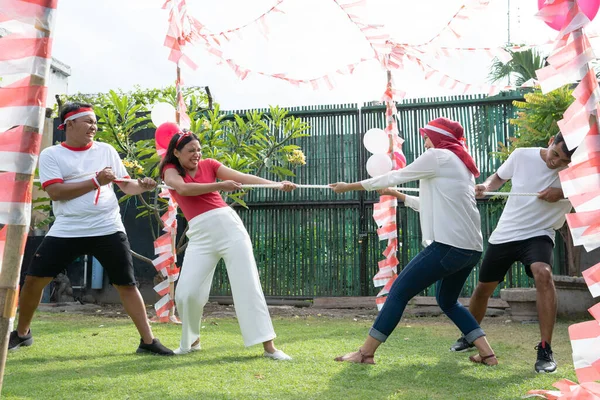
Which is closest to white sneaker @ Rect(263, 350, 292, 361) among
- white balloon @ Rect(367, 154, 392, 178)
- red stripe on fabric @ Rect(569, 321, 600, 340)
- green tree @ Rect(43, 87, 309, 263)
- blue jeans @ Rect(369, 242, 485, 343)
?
blue jeans @ Rect(369, 242, 485, 343)

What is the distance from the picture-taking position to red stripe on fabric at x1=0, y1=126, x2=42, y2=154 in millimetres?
2162

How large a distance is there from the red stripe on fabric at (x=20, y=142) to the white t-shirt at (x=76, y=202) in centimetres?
240

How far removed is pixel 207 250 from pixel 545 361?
2.45 meters

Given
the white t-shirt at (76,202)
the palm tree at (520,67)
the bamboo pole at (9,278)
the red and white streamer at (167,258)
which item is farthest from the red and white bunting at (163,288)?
the palm tree at (520,67)

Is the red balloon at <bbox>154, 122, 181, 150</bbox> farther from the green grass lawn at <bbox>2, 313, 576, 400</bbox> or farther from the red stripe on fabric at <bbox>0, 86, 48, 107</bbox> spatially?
the red stripe on fabric at <bbox>0, 86, 48, 107</bbox>

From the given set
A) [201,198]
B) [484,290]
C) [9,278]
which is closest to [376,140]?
[484,290]

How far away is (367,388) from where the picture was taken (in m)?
3.47

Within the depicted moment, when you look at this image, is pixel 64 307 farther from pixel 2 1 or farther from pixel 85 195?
pixel 2 1

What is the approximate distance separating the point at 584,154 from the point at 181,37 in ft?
17.3

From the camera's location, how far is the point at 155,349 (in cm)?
457

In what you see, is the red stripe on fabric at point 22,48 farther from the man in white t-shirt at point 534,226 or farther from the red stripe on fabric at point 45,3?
the man in white t-shirt at point 534,226

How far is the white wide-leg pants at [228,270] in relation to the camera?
4344 mm

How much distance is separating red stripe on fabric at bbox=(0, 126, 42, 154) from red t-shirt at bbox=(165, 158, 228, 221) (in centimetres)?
233

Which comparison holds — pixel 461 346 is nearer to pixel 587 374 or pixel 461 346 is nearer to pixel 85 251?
pixel 587 374
